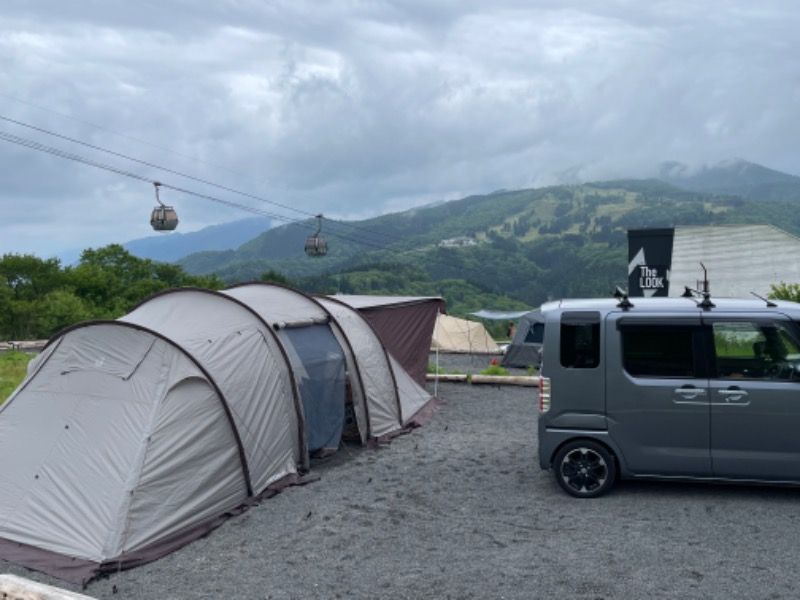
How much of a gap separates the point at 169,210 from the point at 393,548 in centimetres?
1931

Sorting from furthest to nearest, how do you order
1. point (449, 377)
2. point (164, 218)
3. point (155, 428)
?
point (164, 218) < point (449, 377) < point (155, 428)

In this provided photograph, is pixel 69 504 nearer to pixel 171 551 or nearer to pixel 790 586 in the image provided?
pixel 171 551

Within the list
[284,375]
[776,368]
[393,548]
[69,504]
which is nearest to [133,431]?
[69,504]

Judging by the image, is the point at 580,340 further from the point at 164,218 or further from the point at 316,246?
the point at 316,246

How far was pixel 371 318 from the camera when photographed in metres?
14.6

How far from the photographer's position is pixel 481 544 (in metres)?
7.03

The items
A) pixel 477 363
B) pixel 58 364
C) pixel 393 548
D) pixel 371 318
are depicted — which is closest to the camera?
pixel 393 548

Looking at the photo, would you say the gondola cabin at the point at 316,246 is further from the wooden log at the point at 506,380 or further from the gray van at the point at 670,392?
the gray van at the point at 670,392

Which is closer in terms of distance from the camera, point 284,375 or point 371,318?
point 284,375

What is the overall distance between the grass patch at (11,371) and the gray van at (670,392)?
37.3 feet

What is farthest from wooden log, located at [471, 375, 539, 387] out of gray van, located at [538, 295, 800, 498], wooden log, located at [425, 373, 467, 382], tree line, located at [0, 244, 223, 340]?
tree line, located at [0, 244, 223, 340]

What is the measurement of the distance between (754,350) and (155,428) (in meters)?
6.57

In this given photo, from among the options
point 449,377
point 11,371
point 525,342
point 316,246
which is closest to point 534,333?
point 525,342

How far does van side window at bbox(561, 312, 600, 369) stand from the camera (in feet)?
27.3
